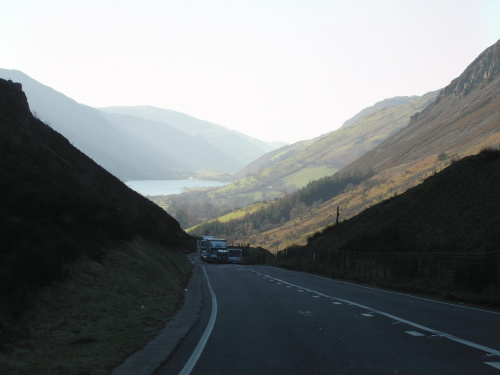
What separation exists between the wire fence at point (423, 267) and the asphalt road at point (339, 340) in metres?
4.00

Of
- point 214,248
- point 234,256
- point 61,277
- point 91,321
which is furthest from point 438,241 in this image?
point 214,248

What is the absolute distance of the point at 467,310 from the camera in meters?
14.8

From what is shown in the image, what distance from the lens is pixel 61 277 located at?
40.2 ft

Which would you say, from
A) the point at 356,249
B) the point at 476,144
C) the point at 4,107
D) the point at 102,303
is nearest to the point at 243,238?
the point at 476,144

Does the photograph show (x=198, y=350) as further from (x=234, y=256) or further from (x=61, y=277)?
(x=234, y=256)

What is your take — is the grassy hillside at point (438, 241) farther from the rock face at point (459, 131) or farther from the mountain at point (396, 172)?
the rock face at point (459, 131)

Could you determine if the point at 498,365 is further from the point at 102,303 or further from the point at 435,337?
the point at 102,303

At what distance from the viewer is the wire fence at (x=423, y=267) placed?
62.8 ft

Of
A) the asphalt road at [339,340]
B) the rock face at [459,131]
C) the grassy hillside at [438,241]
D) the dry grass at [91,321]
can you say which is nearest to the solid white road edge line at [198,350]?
the asphalt road at [339,340]

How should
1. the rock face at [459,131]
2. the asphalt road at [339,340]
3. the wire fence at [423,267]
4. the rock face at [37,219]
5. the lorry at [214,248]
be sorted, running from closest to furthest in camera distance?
the asphalt road at [339,340] → the rock face at [37,219] → the wire fence at [423,267] → the lorry at [214,248] → the rock face at [459,131]

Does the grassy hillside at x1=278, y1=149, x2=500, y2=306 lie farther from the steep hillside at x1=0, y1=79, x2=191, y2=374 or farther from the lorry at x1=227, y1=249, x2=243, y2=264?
the lorry at x1=227, y1=249, x2=243, y2=264

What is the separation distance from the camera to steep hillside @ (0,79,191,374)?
29.1ft

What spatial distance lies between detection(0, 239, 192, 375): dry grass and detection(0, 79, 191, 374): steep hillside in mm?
20

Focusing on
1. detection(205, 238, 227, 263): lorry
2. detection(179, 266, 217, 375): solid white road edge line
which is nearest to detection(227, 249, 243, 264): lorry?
detection(205, 238, 227, 263): lorry
